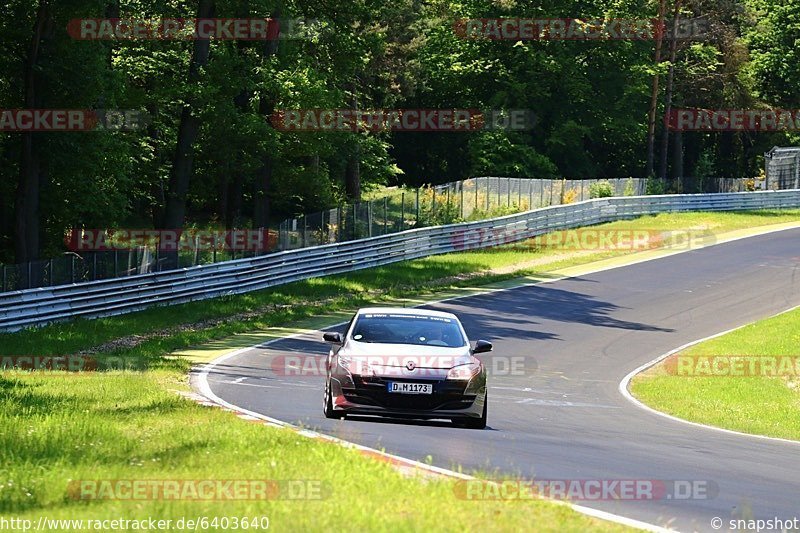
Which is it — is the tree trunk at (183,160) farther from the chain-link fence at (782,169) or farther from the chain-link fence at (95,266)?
the chain-link fence at (782,169)

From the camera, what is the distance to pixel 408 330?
1698 cm

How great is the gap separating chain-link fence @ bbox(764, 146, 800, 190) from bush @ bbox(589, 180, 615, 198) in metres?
15.5

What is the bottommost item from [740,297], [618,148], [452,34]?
[740,297]

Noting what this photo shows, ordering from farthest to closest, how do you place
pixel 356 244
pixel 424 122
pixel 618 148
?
pixel 618 148
pixel 424 122
pixel 356 244

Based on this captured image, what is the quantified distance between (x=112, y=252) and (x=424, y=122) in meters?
46.7

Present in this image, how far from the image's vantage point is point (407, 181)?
262 ft

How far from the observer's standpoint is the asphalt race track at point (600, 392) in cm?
1221

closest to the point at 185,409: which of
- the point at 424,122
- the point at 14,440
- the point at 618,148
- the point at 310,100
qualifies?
the point at 14,440

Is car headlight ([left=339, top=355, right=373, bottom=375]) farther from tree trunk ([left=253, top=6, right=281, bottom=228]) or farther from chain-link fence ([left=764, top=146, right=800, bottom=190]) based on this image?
chain-link fence ([left=764, top=146, right=800, bottom=190])

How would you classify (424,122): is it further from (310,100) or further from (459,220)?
(310,100)

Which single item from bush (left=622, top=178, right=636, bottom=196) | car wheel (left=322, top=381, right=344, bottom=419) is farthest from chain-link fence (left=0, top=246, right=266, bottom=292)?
bush (left=622, top=178, right=636, bottom=196)

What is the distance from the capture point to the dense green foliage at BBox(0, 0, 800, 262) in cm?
3441

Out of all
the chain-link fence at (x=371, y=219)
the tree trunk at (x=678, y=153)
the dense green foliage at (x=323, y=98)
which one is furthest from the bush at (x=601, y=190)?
the tree trunk at (x=678, y=153)

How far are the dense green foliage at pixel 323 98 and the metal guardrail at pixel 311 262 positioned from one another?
11.0 ft
